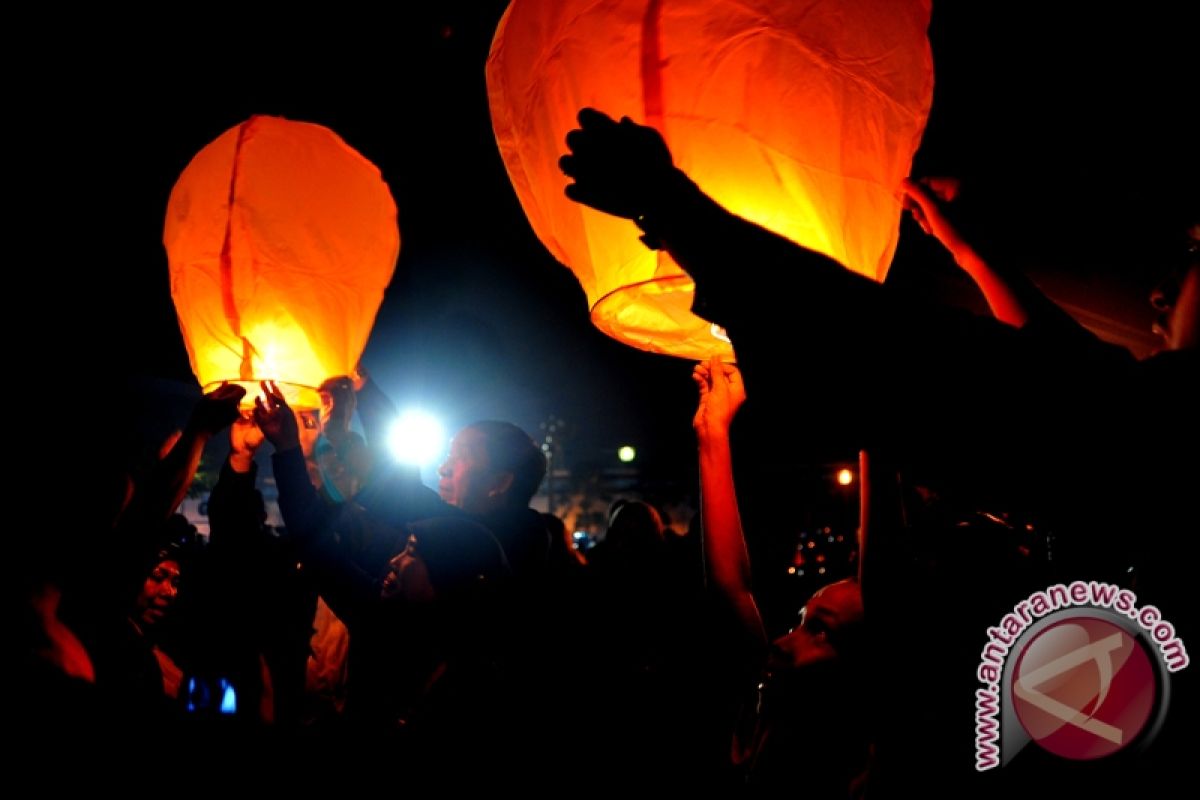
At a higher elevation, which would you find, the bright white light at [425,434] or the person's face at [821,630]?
the bright white light at [425,434]

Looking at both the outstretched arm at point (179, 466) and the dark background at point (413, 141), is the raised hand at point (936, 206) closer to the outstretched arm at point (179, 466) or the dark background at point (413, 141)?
the dark background at point (413, 141)

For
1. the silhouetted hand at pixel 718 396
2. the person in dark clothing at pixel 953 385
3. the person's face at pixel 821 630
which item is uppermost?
the silhouetted hand at pixel 718 396

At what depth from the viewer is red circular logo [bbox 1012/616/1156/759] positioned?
134 centimetres

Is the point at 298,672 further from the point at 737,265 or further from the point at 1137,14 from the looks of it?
the point at 1137,14

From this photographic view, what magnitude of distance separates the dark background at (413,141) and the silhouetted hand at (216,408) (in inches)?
9.2

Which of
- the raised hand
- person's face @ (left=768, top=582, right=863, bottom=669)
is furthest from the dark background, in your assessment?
person's face @ (left=768, top=582, right=863, bottom=669)

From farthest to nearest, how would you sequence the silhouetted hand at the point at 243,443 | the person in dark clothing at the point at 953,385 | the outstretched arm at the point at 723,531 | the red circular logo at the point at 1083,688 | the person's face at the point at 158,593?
the person's face at the point at 158,593 → the silhouetted hand at the point at 243,443 → the outstretched arm at the point at 723,531 → the red circular logo at the point at 1083,688 → the person in dark clothing at the point at 953,385

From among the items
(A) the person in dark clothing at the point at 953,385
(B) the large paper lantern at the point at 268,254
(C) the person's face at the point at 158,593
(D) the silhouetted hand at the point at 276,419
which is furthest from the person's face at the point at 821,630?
(C) the person's face at the point at 158,593

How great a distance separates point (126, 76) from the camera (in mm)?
4512

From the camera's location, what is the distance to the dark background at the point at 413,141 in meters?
2.52

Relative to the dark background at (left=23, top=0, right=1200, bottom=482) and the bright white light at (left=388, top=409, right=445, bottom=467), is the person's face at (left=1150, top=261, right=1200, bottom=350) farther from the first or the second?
the bright white light at (left=388, top=409, right=445, bottom=467)

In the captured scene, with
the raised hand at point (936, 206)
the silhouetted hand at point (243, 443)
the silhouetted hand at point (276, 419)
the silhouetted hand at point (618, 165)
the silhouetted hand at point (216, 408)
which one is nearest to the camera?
the silhouetted hand at point (618, 165)

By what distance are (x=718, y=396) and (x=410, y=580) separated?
56.8 inches

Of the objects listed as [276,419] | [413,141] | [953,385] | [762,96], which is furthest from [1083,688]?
[413,141]
